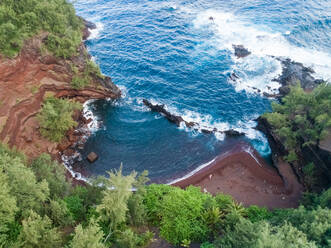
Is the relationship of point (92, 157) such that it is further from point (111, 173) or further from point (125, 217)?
point (111, 173)

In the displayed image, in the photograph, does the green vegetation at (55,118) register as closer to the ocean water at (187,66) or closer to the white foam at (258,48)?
the ocean water at (187,66)

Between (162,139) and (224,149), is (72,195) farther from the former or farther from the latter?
(224,149)

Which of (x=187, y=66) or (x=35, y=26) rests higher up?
(x=35, y=26)

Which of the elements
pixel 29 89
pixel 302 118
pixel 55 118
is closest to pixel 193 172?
pixel 302 118

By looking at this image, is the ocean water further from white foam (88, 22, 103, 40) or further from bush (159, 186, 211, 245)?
bush (159, 186, 211, 245)

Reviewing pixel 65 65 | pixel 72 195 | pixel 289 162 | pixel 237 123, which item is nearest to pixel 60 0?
pixel 65 65

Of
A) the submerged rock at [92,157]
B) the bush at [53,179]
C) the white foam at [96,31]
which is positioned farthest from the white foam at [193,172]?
the white foam at [96,31]
